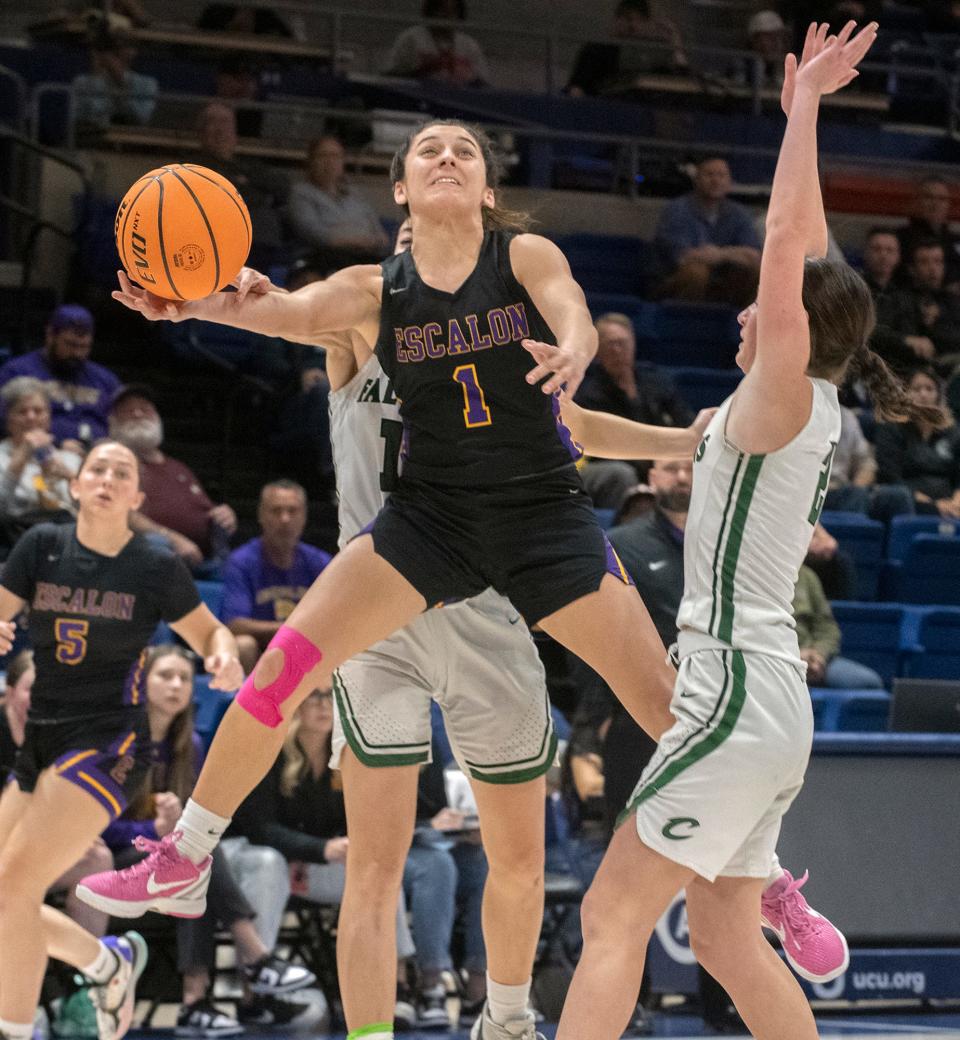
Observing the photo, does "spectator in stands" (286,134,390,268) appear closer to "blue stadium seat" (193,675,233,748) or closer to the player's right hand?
"blue stadium seat" (193,675,233,748)

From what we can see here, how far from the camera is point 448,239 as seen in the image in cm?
421

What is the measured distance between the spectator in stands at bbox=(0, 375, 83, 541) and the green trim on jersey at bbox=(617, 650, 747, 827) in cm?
455

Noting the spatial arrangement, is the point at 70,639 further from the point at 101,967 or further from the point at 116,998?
the point at 116,998

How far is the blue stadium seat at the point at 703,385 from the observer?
411 inches

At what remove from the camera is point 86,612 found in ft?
19.0

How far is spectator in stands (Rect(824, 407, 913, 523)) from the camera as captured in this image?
9.64 meters

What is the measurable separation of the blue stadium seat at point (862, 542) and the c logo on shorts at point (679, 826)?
5.82 m

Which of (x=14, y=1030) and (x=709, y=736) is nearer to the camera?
(x=709, y=736)

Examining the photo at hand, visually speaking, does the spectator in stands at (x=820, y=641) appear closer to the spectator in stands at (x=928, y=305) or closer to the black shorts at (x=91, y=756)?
the spectator in stands at (x=928, y=305)

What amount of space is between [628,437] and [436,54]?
8.34 meters

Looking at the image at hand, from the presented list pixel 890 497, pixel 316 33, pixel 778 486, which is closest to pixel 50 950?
pixel 778 486

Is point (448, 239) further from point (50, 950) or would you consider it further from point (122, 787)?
point (50, 950)

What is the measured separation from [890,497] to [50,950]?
18.9 ft

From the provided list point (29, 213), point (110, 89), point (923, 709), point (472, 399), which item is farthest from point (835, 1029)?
point (110, 89)
